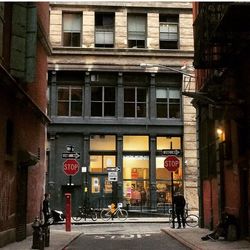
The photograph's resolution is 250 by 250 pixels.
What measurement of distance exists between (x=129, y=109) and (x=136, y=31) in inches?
223

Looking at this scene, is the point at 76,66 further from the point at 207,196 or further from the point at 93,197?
the point at 207,196

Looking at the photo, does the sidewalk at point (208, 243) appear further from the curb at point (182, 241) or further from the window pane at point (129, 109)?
the window pane at point (129, 109)

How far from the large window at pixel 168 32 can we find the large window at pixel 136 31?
130cm

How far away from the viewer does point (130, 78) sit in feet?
123

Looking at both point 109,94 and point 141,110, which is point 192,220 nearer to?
point 141,110

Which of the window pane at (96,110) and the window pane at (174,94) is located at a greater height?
the window pane at (174,94)

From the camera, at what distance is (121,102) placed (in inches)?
1448

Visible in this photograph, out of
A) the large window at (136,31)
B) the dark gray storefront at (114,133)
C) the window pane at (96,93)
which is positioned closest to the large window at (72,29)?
the dark gray storefront at (114,133)

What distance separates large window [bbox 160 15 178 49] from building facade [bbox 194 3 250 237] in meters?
16.7

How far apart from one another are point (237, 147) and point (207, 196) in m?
5.79

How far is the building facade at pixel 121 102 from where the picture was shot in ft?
117

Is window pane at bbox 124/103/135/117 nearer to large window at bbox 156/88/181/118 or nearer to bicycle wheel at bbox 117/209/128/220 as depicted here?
large window at bbox 156/88/181/118

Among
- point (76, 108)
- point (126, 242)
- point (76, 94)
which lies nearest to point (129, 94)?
point (76, 94)

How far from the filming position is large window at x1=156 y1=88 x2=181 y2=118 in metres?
37.2
